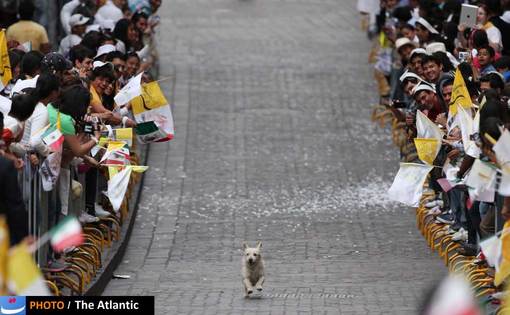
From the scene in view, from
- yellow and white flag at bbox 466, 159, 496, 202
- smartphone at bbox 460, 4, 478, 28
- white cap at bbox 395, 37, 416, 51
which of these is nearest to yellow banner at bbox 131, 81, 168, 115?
smartphone at bbox 460, 4, 478, 28

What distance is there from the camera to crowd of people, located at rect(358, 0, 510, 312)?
46.0 ft

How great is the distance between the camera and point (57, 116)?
14.6 meters

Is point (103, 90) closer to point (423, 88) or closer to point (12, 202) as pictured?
point (423, 88)

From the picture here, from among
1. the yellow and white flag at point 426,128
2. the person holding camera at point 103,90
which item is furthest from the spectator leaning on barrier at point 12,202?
the yellow and white flag at point 426,128

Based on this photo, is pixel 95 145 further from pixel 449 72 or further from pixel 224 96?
pixel 224 96

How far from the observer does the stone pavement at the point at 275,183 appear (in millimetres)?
16266

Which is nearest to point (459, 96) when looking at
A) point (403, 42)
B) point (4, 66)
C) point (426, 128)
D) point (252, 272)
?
point (426, 128)

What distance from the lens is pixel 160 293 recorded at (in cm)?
1588

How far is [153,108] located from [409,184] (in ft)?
10.6

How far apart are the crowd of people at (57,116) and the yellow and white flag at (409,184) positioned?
2.88 m

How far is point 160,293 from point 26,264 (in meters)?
6.17

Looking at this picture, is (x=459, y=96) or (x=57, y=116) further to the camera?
(x=459, y=96)

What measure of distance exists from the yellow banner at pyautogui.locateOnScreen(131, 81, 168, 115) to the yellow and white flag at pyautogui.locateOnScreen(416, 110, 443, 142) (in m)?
2.80

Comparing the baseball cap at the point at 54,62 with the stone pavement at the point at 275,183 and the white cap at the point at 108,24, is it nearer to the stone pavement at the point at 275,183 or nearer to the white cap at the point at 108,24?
the stone pavement at the point at 275,183
